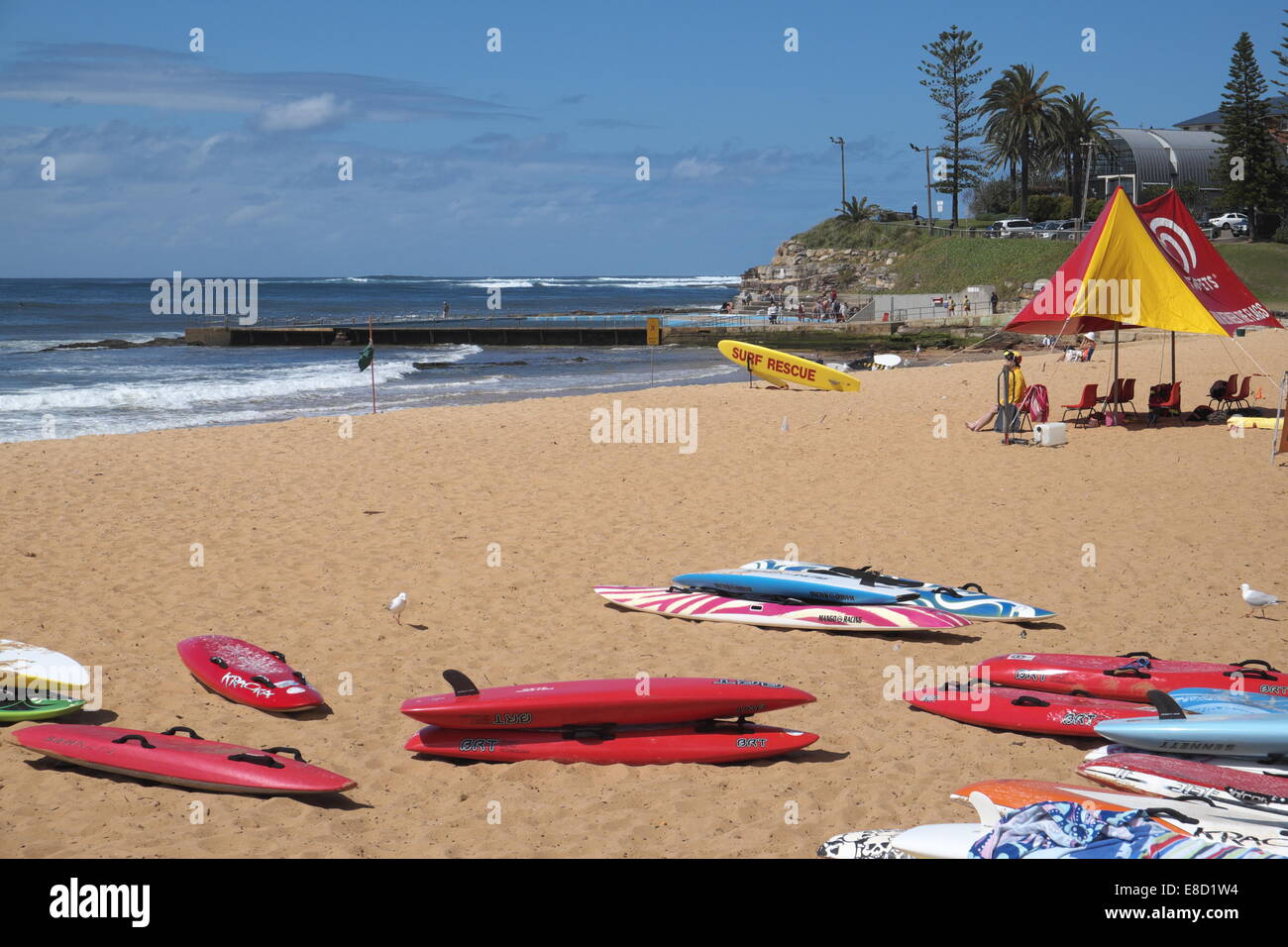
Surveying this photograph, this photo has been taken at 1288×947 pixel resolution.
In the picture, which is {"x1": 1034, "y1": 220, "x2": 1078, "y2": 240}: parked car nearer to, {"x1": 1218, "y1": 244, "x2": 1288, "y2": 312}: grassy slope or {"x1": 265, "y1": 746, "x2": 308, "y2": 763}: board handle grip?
{"x1": 1218, "y1": 244, "x2": 1288, "y2": 312}: grassy slope

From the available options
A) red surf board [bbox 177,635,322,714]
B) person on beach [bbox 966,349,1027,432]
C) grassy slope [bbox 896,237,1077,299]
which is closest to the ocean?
person on beach [bbox 966,349,1027,432]

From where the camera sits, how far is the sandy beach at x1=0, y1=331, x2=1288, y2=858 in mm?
5004

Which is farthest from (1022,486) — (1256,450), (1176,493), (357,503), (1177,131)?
(1177,131)

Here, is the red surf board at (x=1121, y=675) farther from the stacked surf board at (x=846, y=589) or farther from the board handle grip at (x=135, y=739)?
the board handle grip at (x=135, y=739)

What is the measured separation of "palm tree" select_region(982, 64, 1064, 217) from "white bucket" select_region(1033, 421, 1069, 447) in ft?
165

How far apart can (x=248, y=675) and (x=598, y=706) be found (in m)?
2.24

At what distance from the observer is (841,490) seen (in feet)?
39.1

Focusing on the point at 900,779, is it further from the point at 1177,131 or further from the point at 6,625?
the point at 1177,131

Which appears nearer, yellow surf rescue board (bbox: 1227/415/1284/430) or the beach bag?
yellow surf rescue board (bbox: 1227/415/1284/430)

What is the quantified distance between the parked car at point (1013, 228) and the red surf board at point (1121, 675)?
51786 mm

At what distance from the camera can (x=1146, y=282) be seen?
14922 mm

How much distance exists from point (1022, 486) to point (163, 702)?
9.09 m

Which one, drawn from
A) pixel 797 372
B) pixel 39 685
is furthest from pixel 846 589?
pixel 797 372

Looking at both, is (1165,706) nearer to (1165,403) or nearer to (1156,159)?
(1165,403)
